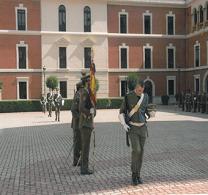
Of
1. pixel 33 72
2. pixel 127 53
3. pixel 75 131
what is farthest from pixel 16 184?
pixel 127 53

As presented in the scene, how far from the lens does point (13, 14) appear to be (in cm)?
3981

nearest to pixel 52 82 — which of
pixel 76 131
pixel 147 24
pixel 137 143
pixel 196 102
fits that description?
pixel 147 24

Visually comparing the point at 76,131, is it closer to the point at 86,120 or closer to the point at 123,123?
the point at 86,120

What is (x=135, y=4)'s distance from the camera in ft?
142

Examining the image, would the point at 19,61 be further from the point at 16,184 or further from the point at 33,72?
the point at 16,184

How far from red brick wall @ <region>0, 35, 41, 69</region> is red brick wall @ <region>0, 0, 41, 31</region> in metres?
1.05

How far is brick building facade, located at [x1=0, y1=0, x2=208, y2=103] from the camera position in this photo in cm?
4000

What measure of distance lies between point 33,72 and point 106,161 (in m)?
31.7

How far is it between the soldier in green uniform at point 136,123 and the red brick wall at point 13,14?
112 feet

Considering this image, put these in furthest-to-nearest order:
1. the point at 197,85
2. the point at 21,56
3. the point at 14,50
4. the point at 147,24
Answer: the point at 147,24, the point at 197,85, the point at 21,56, the point at 14,50

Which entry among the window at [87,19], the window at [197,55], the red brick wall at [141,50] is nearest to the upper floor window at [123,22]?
the red brick wall at [141,50]

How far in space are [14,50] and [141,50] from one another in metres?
13.6

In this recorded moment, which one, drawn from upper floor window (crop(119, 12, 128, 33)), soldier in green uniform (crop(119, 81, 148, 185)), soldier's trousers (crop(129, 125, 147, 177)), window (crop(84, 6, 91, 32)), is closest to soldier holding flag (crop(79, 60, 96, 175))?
soldier in green uniform (crop(119, 81, 148, 185))

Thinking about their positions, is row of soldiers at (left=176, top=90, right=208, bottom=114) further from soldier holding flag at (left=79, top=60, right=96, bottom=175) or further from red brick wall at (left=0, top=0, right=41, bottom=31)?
soldier holding flag at (left=79, top=60, right=96, bottom=175)
